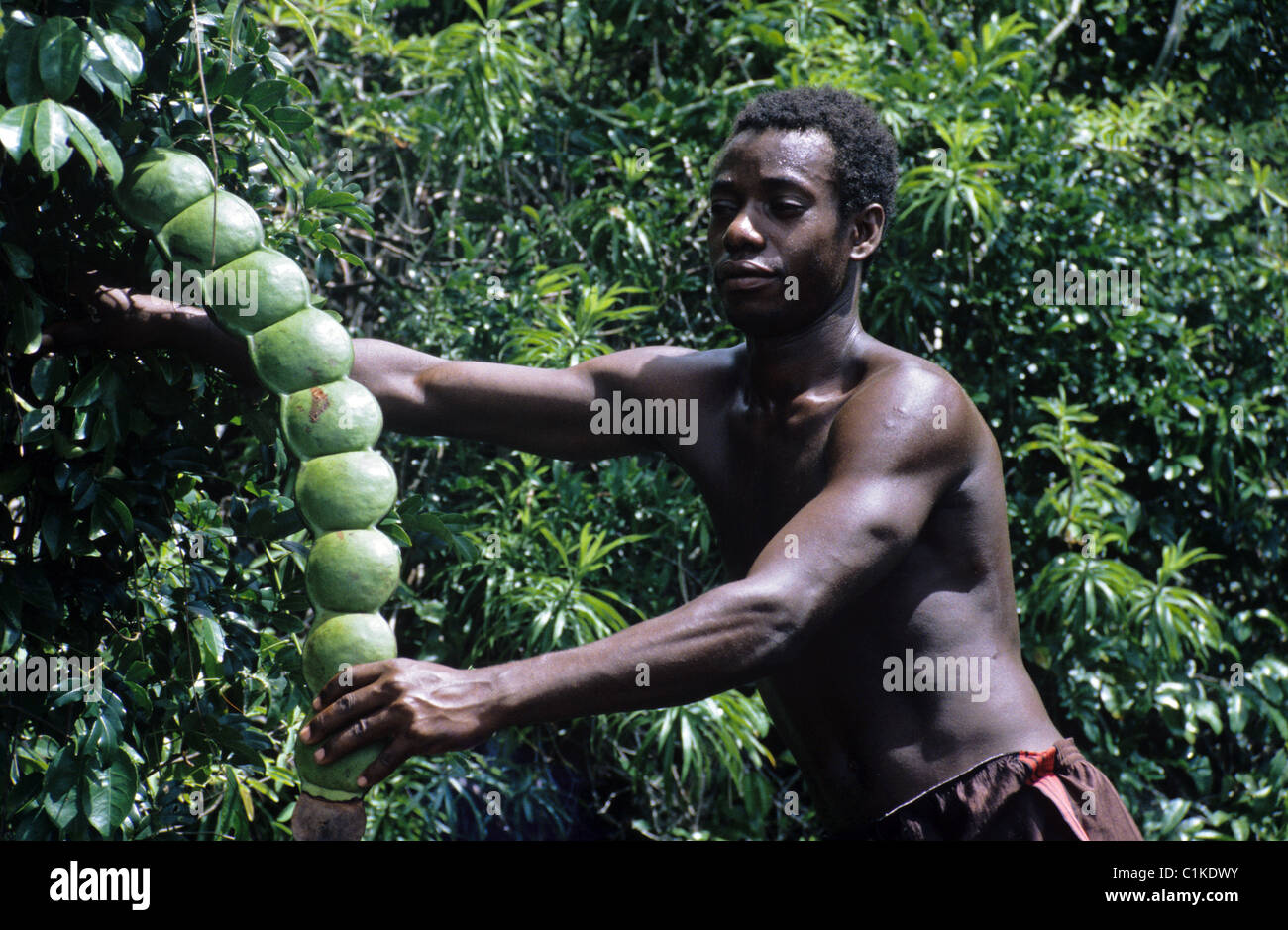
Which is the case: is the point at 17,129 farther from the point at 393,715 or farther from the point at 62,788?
the point at 62,788

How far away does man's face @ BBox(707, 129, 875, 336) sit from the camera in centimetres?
244

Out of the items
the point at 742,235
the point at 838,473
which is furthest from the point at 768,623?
the point at 742,235

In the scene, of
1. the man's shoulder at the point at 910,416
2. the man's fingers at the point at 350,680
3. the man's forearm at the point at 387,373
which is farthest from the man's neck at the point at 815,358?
the man's fingers at the point at 350,680

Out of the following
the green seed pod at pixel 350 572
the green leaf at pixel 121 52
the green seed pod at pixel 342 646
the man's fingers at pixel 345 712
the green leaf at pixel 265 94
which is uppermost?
the green leaf at pixel 265 94

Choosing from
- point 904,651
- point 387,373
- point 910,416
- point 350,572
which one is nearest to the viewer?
point 350,572

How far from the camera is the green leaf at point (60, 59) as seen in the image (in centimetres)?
182

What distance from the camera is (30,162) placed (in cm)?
206

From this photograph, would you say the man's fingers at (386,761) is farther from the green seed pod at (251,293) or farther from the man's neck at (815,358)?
the man's neck at (815,358)

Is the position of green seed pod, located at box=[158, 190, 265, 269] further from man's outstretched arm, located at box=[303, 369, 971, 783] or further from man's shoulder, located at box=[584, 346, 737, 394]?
man's shoulder, located at box=[584, 346, 737, 394]

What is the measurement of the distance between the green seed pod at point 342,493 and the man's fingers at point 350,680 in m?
0.22

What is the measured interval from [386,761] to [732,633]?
49 centimetres

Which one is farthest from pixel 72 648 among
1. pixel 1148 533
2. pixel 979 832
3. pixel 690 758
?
pixel 1148 533

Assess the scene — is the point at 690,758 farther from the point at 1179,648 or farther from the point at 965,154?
the point at 965,154

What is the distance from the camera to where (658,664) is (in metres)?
1.88
